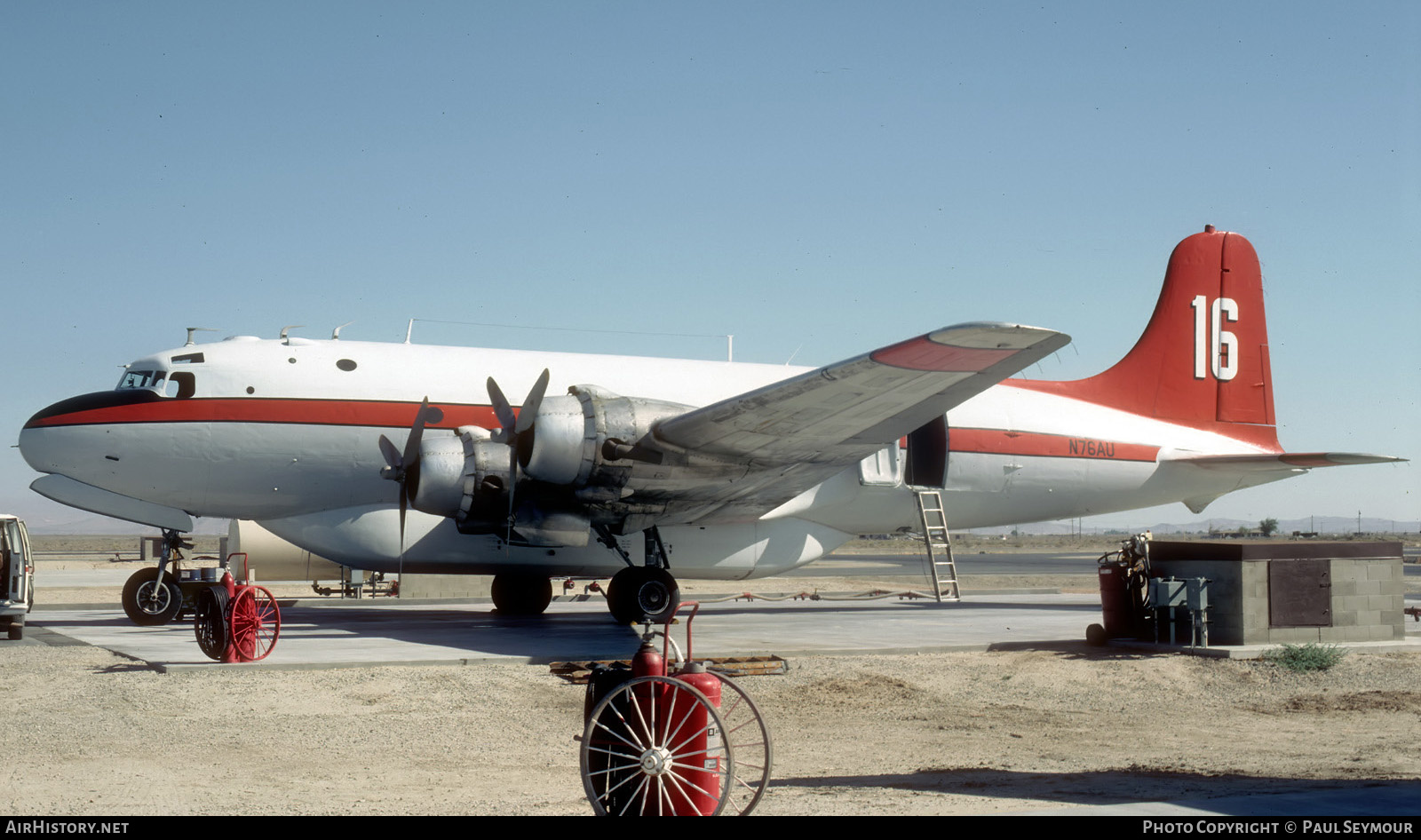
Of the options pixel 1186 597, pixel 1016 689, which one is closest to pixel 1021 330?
pixel 1016 689

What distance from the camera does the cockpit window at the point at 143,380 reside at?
57.6 ft

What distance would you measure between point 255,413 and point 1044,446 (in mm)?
13524

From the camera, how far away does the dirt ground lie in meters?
7.52

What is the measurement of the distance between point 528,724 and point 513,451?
5097 millimetres

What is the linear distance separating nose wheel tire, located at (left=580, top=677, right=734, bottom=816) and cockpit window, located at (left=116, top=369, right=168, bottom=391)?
539 inches

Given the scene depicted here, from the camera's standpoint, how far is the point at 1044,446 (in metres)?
21.4

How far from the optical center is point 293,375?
17734mm

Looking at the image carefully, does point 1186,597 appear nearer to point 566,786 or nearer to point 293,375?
point 566,786

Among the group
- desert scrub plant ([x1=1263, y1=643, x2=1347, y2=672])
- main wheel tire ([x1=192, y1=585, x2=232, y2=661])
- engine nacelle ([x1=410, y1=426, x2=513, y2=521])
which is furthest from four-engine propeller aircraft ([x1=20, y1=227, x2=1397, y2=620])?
desert scrub plant ([x1=1263, y1=643, x2=1347, y2=672])

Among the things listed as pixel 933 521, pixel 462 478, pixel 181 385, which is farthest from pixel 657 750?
pixel 933 521

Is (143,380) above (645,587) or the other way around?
above

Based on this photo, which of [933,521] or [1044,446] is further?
[1044,446]

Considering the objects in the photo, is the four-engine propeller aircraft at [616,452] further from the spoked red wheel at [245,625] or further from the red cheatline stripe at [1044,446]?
the spoked red wheel at [245,625]

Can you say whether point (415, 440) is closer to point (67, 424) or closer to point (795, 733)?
point (67, 424)
